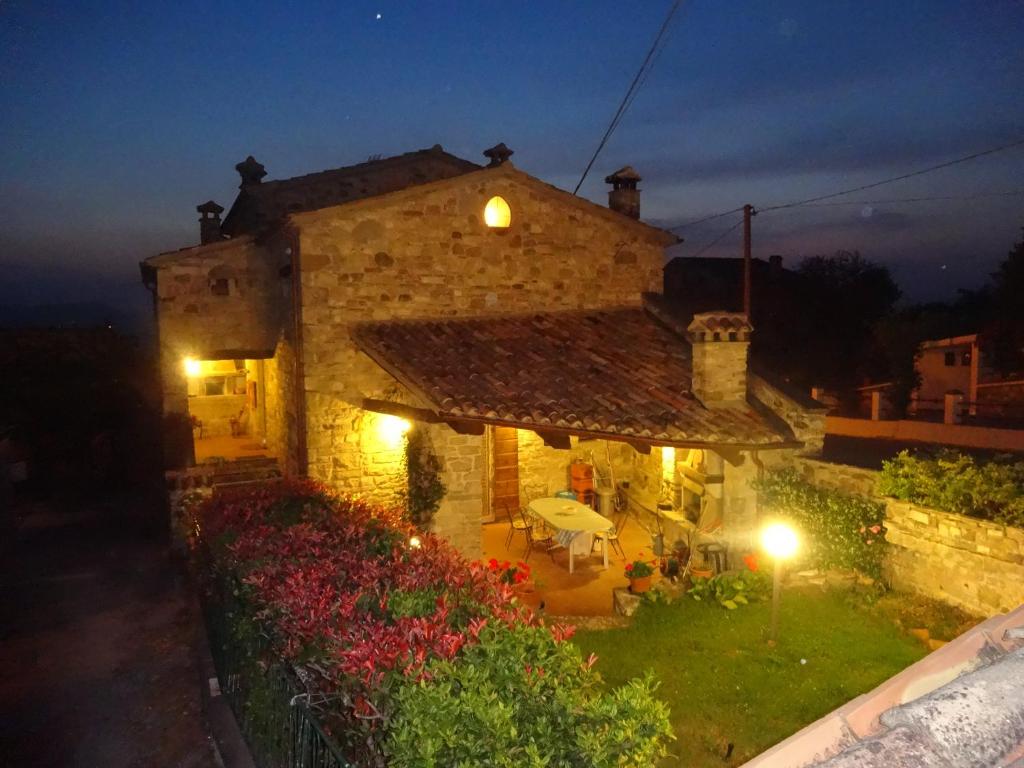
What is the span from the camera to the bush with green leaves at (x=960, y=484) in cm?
782

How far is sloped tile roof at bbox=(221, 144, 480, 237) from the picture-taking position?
14312 mm

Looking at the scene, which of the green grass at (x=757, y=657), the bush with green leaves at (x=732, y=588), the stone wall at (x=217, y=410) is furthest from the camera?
the stone wall at (x=217, y=410)

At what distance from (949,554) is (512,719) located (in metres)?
7.50

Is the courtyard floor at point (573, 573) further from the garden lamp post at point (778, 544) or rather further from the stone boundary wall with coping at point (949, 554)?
the stone boundary wall with coping at point (949, 554)

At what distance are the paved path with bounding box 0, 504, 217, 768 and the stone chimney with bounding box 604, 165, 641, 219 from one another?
10.2 metres

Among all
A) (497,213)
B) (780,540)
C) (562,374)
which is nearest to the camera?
(780,540)

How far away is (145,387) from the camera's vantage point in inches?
811

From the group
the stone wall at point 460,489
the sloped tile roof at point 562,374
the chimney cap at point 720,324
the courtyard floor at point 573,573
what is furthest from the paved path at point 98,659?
the chimney cap at point 720,324

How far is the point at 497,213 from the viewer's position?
38.8 feet

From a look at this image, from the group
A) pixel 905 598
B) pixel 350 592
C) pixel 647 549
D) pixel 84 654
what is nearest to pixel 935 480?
pixel 905 598

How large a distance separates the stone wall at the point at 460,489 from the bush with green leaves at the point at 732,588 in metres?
3.24

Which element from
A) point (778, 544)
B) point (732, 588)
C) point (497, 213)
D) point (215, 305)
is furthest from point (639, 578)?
point (215, 305)

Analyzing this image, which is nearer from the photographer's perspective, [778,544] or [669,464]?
[778,544]

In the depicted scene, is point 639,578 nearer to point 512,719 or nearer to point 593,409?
point 593,409
